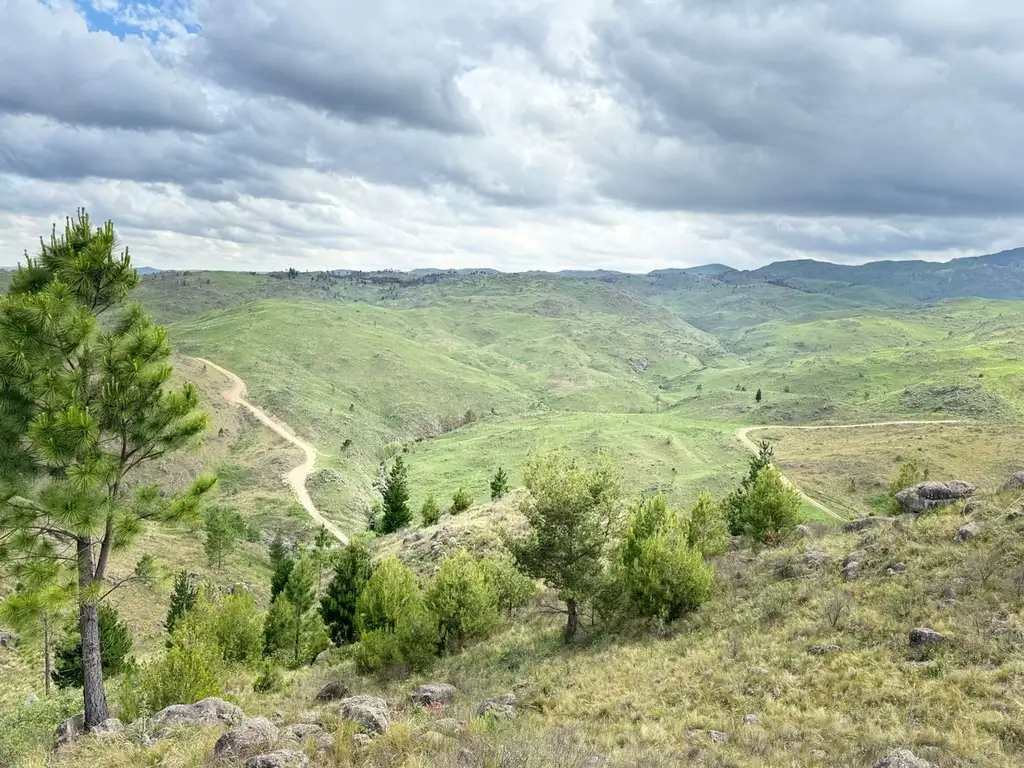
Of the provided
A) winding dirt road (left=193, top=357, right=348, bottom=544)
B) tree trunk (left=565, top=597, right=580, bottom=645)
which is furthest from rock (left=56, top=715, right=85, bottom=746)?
winding dirt road (left=193, top=357, right=348, bottom=544)

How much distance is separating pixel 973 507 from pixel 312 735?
90.9 feet

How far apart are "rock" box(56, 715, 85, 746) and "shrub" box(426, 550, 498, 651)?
14040mm

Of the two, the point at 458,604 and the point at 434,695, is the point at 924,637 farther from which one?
the point at 458,604

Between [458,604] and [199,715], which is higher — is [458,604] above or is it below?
below

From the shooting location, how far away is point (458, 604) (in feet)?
88.0

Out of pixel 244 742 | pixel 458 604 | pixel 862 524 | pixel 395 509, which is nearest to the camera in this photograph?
pixel 244 742

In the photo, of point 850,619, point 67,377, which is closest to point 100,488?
point 67,377

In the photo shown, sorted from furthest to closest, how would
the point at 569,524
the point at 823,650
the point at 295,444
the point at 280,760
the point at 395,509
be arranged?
the point at 295,444 → the point at 395,509 → the point at 569,524 → the point at 823,650 → the point at 280,760

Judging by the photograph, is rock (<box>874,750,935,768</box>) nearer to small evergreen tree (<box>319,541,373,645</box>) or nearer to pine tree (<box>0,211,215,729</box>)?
pine tree (<box>0,211,215,729</box>)

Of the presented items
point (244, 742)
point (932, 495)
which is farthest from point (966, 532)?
point (244, 742)

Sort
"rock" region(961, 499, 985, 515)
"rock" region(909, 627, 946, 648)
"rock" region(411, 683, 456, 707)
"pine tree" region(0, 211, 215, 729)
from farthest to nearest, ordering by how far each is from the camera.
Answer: "rock" region(961, 499, 985, 515)
"rock" region(411, 683, 456, 707)
"rock" region(909, 627, 946, 648)
"pine tree" region(0, 211, 215, 729)

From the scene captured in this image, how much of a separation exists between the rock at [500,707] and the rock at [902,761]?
8.19 meters

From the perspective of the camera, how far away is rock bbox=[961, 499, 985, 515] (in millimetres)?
24645

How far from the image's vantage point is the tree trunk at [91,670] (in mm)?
14664
